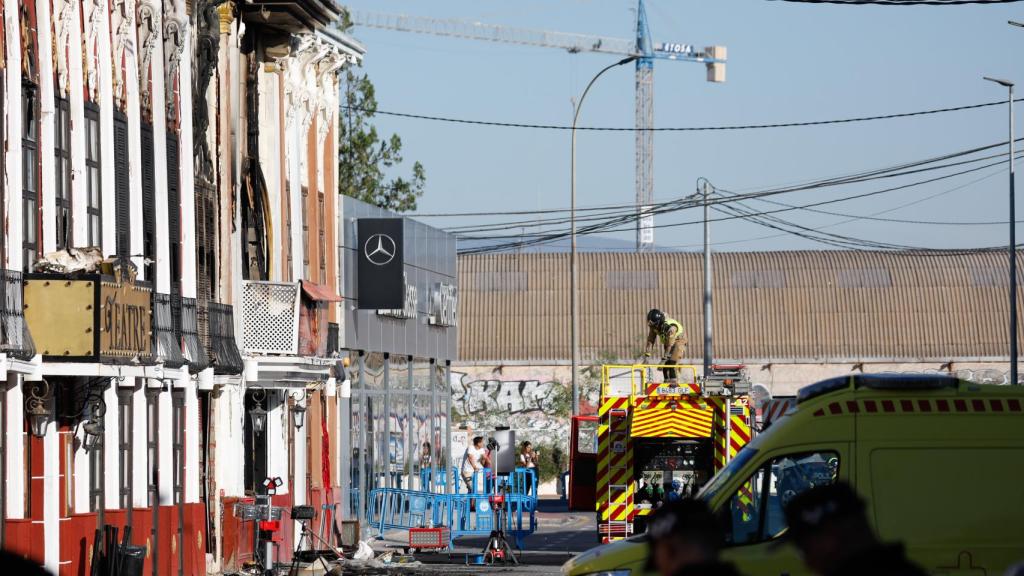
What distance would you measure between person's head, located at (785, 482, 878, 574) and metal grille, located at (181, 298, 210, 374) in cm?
1691

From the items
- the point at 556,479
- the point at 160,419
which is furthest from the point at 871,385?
the point at 556,479

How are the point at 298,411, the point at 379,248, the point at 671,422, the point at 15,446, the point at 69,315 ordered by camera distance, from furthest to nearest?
1. the point at 379,248
2. the point at 298,411
3. the point at 671,422
4. the point at 15,446
5. the point at 69,315

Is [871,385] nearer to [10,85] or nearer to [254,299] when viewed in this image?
[10,85]

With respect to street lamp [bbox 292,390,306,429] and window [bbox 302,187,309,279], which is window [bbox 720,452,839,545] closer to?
street lamp [bbox 292,390,306,429]

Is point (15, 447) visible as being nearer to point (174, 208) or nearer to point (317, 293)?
point (174, 208)

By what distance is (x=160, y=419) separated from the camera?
888 inches

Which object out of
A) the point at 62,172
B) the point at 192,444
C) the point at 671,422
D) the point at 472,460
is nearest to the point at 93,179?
the point at 62,172

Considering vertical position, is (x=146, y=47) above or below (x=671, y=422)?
above

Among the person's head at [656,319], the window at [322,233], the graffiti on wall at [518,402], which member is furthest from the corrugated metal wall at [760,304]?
the person's head at [656,319]

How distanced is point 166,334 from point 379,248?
471 inches

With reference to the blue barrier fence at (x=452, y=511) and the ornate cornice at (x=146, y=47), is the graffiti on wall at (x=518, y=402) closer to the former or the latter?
the blue barrier fence at (x=452, y=511)

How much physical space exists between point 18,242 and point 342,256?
50.1 ft

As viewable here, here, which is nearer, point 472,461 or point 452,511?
point 452,511

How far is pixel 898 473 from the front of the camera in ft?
38.8
